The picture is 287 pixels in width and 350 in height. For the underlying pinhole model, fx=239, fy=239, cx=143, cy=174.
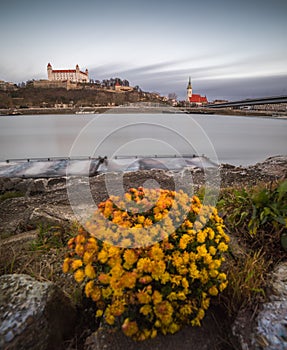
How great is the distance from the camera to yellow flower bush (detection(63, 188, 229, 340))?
1.83 metres

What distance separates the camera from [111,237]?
202 centimetres

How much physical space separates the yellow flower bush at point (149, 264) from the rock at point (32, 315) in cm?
28

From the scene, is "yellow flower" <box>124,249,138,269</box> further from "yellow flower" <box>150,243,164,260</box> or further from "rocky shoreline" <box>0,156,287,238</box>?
"rocky shoreline" <box>0,156,287,238</box>

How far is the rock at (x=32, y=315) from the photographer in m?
1.73

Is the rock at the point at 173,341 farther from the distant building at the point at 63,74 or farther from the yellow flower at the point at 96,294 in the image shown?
the distant building at the point at 63,74

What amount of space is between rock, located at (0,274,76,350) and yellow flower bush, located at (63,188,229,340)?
0.28m

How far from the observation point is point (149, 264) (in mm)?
1827

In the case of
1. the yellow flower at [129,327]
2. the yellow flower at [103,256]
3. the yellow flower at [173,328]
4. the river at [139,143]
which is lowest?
the river at [139,143]

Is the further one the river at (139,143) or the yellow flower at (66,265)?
the river at (139,143)

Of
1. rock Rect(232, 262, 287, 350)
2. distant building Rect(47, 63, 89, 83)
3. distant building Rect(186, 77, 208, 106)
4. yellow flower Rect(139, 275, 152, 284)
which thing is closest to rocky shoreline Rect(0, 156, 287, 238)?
rock Rect(232, 262, 287, 350)

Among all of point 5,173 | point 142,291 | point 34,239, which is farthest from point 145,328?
point 5,173

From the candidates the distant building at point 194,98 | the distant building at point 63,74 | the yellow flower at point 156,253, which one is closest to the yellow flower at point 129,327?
the yellow flower at point 156,253

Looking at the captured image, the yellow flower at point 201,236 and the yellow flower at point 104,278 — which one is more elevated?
the yellow flower at point 201,236

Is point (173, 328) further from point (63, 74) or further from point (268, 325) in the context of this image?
point (63, 74)
